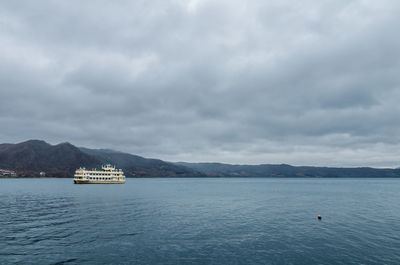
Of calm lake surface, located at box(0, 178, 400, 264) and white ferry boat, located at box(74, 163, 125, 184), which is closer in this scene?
calm lake surface, located at box(0, 178, 400, 264)

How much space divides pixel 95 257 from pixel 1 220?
31.1 metres

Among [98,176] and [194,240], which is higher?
[98,176]

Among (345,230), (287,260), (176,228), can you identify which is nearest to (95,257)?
(176,228)

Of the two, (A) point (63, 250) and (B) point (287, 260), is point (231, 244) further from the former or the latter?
(A) point (63, 250)

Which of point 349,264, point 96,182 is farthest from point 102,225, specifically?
point 96,182

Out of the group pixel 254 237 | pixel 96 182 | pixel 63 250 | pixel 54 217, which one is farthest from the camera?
pixel 96 182

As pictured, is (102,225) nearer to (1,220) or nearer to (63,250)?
(63,250)

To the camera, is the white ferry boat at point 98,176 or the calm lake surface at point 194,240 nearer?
the calm lake surface at point 194,240

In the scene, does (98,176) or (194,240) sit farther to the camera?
(98,176)

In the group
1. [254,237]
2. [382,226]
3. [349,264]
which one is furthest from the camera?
[382,226]

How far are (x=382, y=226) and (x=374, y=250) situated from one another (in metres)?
18.0

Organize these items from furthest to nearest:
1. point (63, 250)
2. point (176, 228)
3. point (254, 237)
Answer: point (176, 228), point (254, 237), point (63, 250)

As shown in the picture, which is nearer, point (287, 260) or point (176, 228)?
point (287, 260)

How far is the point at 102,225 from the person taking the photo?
40.9m
